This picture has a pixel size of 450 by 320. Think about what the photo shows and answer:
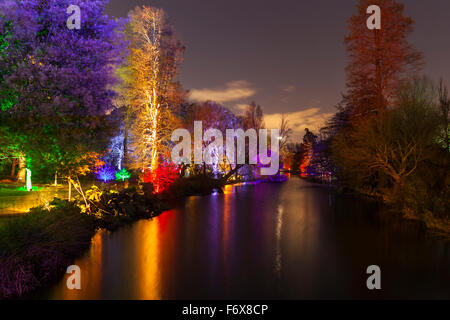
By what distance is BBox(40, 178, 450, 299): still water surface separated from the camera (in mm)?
6484

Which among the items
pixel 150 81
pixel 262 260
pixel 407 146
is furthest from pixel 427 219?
pixel 150 81

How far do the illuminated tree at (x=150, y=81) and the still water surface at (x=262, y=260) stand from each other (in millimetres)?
8607

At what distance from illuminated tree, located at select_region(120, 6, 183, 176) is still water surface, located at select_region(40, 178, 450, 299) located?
8607 mm

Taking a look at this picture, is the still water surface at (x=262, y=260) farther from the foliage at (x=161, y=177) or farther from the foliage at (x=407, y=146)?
the foliage at (x=161, y=177)

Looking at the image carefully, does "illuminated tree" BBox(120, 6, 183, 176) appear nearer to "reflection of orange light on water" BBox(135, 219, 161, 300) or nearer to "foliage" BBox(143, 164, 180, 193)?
"foliage" BBox(143, 164, 180, 193)

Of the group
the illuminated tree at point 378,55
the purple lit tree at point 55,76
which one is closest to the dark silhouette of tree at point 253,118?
the illuminated tree at point 378,55

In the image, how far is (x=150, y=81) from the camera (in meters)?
21.3

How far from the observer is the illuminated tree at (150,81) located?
21.4 metres

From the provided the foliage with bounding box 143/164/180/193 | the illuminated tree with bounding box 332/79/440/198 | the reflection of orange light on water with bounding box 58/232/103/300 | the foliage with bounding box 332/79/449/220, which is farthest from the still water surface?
the foliage with bounding box 143/164/180/193

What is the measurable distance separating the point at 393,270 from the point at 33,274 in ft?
28.4

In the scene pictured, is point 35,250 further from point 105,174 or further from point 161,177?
point 105,174
